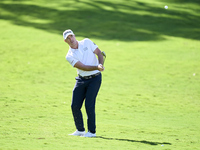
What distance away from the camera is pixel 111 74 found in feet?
54.4

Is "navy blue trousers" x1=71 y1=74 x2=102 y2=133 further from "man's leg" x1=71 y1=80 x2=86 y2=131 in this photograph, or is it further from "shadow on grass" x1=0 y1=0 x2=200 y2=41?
"shadow on grass" x1=0 y1=0 x2=200 y2=41

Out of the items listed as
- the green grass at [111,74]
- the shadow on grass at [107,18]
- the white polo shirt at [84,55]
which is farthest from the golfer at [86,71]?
the shadow on grass at [107,18]

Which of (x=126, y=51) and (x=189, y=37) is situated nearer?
(x=126, y=51)

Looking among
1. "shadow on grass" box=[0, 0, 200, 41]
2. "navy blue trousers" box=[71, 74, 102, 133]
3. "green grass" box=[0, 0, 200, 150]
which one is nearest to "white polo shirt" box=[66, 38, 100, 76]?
"navy blue trousers" box=[71, 74, 102, 133]

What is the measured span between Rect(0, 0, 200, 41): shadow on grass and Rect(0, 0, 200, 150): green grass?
0.22 feet

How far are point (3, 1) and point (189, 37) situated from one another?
57.2 ft

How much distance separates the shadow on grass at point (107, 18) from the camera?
2447cm

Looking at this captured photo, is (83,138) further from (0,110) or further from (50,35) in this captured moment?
(50,35)

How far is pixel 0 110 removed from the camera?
9.87m

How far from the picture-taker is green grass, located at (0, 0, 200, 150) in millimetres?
7535

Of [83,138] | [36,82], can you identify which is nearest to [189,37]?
[36,82]

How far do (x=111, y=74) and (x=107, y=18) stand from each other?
11.9 m

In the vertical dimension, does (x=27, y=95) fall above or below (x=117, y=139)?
below

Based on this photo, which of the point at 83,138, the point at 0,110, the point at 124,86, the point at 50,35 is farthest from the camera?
the point at 50,35
